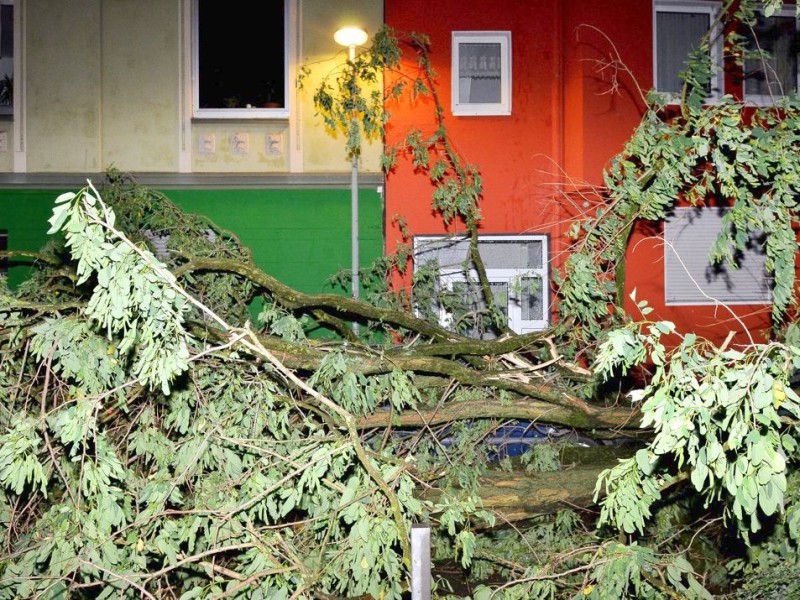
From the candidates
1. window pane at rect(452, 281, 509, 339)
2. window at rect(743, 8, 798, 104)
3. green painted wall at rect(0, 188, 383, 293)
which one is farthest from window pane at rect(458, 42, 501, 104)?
window at rect(743, 8, 798, 104)

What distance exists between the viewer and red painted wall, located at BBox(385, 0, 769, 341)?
1013 centimetres

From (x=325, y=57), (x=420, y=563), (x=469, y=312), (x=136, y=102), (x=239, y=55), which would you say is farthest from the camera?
(x=239, y=55)

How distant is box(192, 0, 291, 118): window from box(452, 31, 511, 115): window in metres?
2.51

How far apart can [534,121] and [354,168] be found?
294cm

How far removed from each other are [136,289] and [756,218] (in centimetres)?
455

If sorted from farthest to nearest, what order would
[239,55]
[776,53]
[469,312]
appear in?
[776,53], [239,55], [469,312]

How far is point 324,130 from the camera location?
10500 mm

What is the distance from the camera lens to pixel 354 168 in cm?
938

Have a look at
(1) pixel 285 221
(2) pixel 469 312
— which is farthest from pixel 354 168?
Result: (2) pixel 469 312

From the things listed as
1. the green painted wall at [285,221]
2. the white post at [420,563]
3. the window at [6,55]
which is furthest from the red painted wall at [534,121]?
the white post at [420,563]

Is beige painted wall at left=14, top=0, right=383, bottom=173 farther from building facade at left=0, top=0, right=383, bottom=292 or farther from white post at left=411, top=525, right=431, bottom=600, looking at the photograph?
white post at left=411, top=525, right=431, bottom=600

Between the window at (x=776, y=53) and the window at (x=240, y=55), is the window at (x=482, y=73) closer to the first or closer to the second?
the window at (x=240, y=55)

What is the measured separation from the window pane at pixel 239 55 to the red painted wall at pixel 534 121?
1766 millimetres

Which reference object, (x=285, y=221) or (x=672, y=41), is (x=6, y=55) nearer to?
(x=285, y=221)
